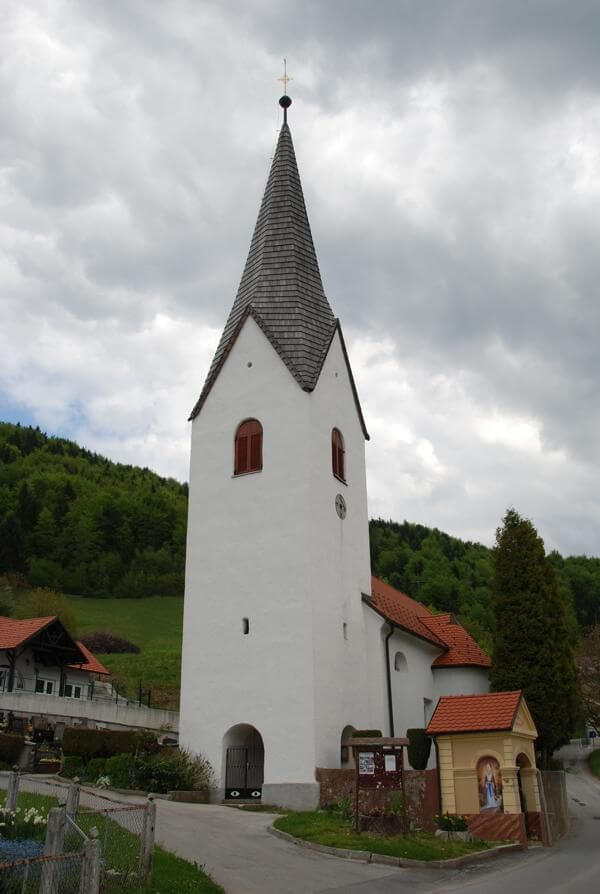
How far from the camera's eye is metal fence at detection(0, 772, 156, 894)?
8180mm

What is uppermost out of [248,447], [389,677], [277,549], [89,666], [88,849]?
[248,447]

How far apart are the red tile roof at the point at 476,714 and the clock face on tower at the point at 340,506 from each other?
8.26 meters

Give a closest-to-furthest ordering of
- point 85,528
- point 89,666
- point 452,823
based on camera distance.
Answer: point 452,823 < point 89,666 < point 85,528

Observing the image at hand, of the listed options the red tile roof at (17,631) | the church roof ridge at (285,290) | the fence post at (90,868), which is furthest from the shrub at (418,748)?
the red tile roof at (17,631)

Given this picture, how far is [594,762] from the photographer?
197ft

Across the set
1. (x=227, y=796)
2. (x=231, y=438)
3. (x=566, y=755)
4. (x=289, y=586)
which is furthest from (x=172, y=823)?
(x=566, y=755)

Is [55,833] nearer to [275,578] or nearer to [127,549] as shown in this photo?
[275,578]

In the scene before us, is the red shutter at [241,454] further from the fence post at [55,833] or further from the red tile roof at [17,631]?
the red tile roof at [17,631]

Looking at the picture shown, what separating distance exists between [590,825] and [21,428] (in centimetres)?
13242

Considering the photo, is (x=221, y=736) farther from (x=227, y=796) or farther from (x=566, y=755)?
(x=566, y=755)

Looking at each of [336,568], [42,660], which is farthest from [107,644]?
[336,568]

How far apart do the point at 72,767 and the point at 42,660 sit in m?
21.8

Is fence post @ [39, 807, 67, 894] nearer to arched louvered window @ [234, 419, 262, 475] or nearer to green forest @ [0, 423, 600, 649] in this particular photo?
arched louvered window @ [234, 419, 262, 475]

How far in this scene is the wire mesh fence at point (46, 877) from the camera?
26.1ft
